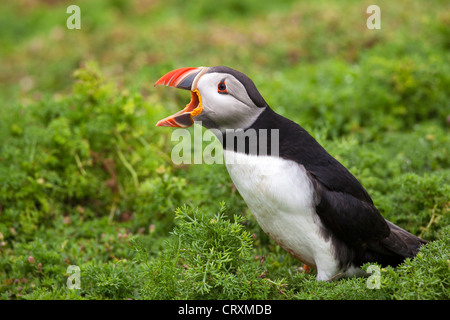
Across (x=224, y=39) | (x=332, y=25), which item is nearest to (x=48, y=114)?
(x=224, y=39)

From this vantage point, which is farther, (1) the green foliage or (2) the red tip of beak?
(2) the red tip of beak

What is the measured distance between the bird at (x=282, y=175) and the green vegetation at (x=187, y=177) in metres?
0.22

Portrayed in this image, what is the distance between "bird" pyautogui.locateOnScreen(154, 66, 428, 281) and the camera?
314 centimetres

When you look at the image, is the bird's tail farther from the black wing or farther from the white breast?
the white breast

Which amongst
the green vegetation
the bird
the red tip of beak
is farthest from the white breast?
the red tip of beak

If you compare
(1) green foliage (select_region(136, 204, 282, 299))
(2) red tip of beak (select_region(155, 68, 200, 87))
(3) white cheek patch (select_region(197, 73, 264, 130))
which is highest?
(2) red tip of beak (select_region(155, 68, 200, 87))

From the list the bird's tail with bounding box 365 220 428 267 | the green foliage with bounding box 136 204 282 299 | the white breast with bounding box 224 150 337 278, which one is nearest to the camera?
the green foliage with bounding box 136 204 282 299

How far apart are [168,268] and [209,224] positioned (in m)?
0.36

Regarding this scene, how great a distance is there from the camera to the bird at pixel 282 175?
3.14 m

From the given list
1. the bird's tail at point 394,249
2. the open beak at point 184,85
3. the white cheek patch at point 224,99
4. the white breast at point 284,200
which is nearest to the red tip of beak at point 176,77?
the open beak at point 184,85

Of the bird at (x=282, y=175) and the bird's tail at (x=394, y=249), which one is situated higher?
the bird at (x=282, y=175)

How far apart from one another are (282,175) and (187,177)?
1944 millimetres

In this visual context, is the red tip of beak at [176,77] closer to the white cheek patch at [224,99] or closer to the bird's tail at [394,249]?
the white cheek patch at [224,99]

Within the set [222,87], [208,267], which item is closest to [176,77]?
[222,87]
